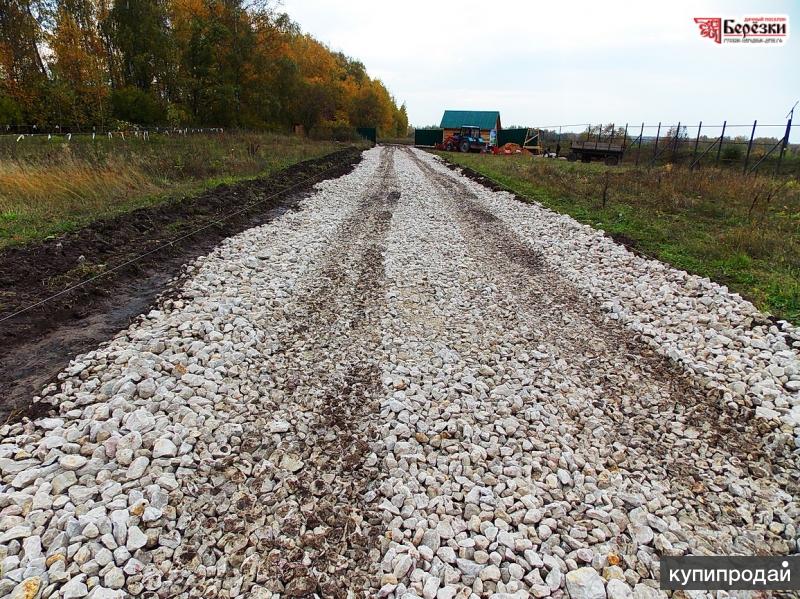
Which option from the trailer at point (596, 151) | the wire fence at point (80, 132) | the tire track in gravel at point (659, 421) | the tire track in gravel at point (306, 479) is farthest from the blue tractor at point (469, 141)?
the tire track in gravel at point (306, 479)

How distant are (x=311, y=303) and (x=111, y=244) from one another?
4.19 metres

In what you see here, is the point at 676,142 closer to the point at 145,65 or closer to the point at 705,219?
the point at 705,219

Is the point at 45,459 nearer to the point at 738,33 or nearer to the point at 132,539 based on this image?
the point at 132,539

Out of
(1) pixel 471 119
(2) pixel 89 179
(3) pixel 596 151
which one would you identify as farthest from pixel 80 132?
(1) pixel 471 119

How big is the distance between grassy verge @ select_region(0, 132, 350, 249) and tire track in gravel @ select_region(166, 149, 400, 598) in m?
6.43

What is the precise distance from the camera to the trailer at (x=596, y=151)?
1251 inches

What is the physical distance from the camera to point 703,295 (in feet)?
21.9

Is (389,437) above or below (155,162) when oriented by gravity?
below

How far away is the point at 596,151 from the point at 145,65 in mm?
36003

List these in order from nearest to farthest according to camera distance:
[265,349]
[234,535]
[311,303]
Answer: [234,535], [265,349], [311,303]

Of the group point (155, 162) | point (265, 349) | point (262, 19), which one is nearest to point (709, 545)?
point (265, 349)

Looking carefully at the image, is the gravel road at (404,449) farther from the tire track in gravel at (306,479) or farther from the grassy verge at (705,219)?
the grassy verge at (705,219)

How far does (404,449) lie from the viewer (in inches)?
148

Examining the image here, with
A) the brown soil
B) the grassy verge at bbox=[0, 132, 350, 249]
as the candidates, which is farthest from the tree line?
the brown soil
